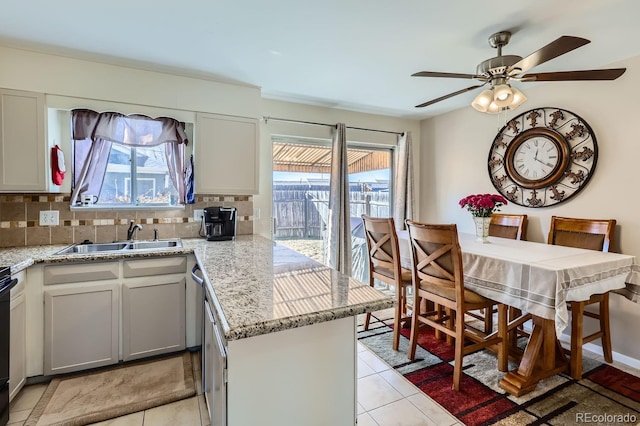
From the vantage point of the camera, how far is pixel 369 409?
6.42 ft

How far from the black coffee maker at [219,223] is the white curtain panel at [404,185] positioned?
2.25 m

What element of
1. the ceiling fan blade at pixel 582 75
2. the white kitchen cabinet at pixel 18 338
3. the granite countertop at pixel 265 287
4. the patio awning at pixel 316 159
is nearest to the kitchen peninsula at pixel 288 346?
the granite countertop at pixel 265 287

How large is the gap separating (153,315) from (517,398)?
264 cm

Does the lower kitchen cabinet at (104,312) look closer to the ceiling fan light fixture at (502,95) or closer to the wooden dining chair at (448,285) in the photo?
the wooden dining chair at (448,285)

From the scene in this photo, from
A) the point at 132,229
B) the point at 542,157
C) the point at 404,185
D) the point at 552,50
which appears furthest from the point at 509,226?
the point at 132,229

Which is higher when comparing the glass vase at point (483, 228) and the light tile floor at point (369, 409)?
the glass vase at point (483, 228)

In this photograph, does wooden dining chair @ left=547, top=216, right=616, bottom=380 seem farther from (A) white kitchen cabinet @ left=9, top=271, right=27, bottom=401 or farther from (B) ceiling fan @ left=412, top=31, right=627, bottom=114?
(A) white kitchen cabinet @ left=9, top=271, right=27, bottom=401

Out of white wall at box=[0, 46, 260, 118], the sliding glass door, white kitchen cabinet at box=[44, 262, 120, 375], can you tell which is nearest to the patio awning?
the sliding glass door

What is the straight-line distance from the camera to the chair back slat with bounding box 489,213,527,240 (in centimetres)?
313

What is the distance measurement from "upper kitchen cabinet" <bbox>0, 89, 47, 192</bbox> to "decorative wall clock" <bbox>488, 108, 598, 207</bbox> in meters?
4.29

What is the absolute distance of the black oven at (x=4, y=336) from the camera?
1.71 meters

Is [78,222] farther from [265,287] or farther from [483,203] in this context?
[483,203]

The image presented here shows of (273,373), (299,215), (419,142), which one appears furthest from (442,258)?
(419,142)

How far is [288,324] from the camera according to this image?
1058 mm
